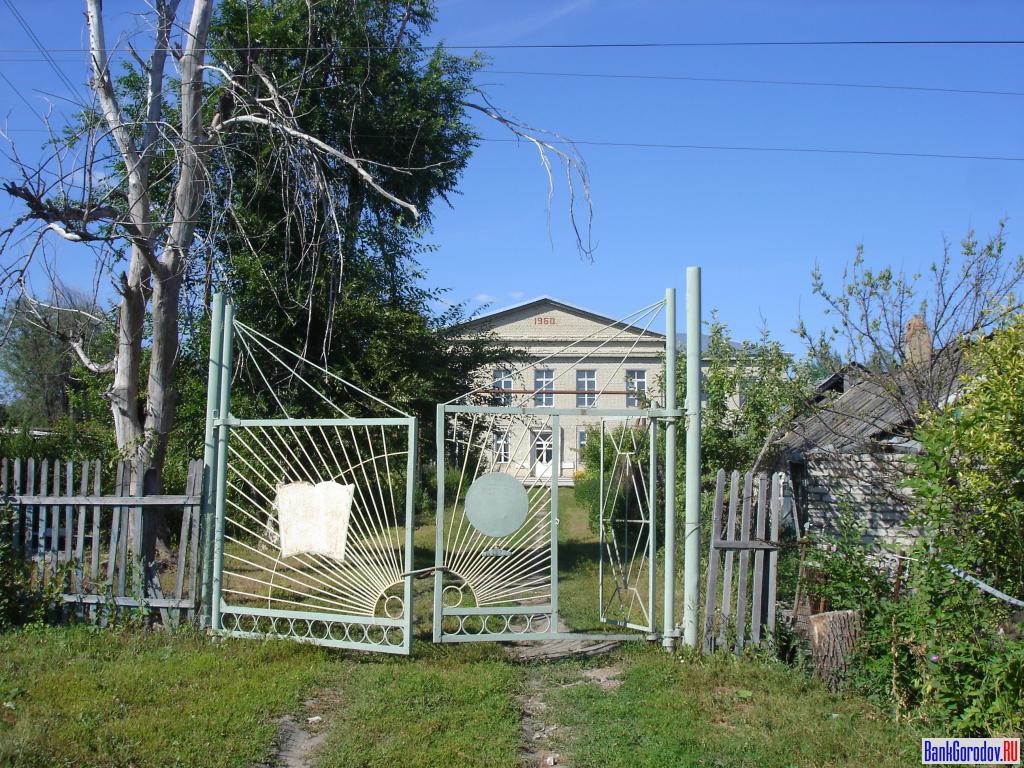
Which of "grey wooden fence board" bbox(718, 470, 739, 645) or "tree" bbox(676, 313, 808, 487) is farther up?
"tree" bbox(676, 313, 808, 487)

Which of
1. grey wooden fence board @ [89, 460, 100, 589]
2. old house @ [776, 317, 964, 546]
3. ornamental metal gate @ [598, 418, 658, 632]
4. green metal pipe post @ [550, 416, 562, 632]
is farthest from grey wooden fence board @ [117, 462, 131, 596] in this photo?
old house @ [776, 317, 964, 546]

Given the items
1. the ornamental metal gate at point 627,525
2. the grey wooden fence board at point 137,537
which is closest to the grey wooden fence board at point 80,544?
→ the grey wooden fence board at point 137,537

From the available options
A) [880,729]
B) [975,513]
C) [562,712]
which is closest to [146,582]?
[562,712]

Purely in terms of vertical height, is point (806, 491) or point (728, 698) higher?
point (806, 491)

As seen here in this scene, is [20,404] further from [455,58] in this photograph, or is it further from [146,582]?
[146,582]

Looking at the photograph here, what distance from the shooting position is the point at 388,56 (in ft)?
45.7

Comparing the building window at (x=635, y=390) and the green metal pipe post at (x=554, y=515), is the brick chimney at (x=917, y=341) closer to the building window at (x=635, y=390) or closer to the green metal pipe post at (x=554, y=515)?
the building window at (x=635, y=390)

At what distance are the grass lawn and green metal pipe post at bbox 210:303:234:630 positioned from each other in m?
0.37

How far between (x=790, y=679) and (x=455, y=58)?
1292 centimetres

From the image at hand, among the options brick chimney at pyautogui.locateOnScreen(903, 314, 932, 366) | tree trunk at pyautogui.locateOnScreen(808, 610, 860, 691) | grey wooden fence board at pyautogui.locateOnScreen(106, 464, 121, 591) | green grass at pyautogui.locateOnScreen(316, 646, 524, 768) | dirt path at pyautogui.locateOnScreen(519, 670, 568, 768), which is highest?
brick chimney at pyautogui.locateOnScreen(903, 314, 932, 366)

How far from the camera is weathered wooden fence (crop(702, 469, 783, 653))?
658 centimetres

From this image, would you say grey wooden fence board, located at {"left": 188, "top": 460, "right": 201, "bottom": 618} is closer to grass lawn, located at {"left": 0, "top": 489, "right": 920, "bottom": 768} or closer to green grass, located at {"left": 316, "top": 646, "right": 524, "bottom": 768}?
grass lawn, located at {"left": 0, "top": 489, "right": 920, "bottom": 768}

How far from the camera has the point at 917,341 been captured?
420 inches

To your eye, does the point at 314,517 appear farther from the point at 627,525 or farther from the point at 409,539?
the point at 627,525
